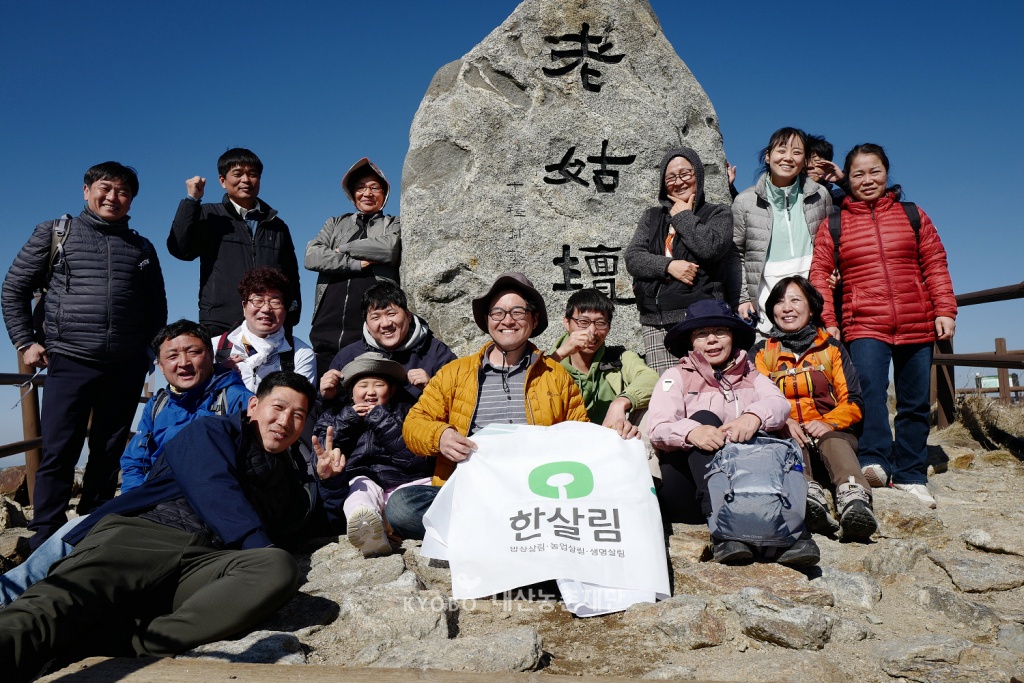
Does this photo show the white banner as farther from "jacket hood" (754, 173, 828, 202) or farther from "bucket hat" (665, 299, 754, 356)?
"jacket hood" (754, 173, 828, 202)

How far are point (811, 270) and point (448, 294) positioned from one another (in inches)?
112

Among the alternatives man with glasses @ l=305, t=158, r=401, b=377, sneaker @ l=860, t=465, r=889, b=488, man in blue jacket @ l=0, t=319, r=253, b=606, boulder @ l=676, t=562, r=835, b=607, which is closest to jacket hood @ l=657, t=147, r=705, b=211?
sneaker @ l=860, t=465, r=889, b=488

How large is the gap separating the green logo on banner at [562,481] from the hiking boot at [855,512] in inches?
54.1

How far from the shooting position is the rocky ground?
2.70 metres

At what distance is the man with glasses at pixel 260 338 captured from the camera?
183 inches

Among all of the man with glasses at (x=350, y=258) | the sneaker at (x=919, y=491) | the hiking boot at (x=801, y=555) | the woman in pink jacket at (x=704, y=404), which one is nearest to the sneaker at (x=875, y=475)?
the sneaker at (x=919, y=491)

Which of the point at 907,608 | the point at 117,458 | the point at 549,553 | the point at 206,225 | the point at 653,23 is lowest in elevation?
the point at 907,608

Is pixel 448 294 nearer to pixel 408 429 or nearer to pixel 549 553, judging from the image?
pixel 408 429

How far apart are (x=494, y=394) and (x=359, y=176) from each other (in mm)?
2766

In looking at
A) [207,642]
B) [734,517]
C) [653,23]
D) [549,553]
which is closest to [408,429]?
[549,553]

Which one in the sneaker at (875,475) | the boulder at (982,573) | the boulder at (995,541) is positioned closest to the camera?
the boulder at (982,573)

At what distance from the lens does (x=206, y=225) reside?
5.40 metres

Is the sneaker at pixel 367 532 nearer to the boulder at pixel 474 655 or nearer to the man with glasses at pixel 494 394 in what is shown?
the man with glasses at pixel 494 394

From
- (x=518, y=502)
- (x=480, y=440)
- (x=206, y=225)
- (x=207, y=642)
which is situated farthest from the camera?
(x=206, y=225)
